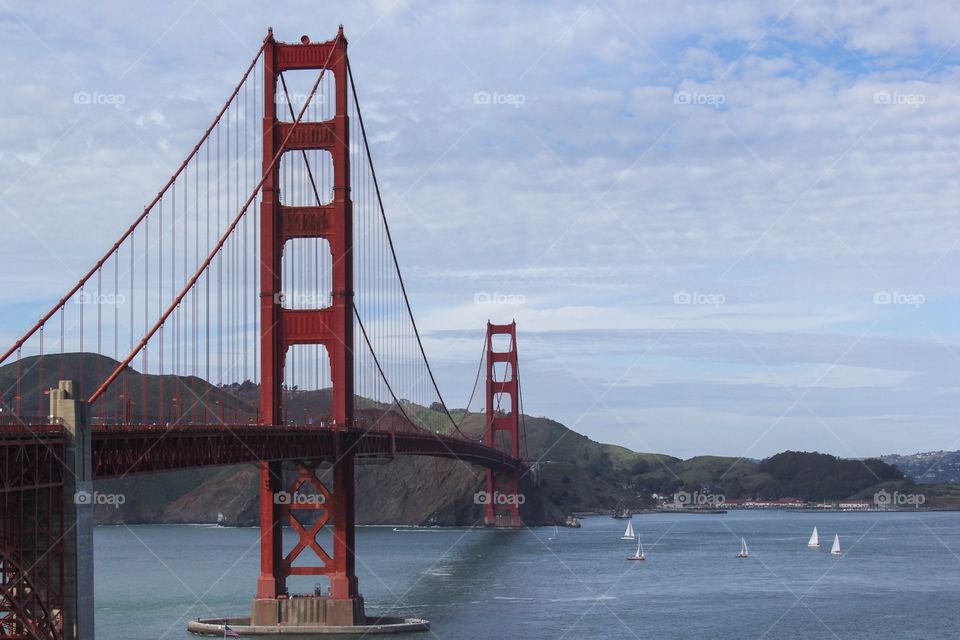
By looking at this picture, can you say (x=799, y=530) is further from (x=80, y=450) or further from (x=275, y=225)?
(x=80, y=450)

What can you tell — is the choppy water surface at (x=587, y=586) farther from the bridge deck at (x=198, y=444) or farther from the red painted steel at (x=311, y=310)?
the bridge deck at (x=198, y=444)

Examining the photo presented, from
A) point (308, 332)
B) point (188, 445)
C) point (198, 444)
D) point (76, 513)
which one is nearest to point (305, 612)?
point (308, 332)

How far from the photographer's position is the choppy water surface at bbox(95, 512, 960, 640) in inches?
2566

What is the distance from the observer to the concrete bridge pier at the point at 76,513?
32.2 m

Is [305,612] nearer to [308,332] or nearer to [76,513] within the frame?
[308,332]

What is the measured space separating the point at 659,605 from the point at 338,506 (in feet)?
78.2

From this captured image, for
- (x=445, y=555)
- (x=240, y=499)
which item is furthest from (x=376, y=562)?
(x=240, y=499)

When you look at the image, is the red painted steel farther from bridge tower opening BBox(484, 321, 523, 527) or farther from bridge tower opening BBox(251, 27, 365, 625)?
bridge tower opening BBox(484, 321, 523, 527)

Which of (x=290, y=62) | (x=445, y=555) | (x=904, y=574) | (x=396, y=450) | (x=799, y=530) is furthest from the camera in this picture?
(x=799, y=530)

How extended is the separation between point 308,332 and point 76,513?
26.6 m

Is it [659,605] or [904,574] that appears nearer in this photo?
[659,605]

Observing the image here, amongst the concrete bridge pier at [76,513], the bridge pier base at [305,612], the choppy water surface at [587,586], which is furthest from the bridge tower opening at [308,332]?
the concrete bridge pier at [76,513]

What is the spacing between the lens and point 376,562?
10344 centimetres

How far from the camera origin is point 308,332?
5838 centimetres
